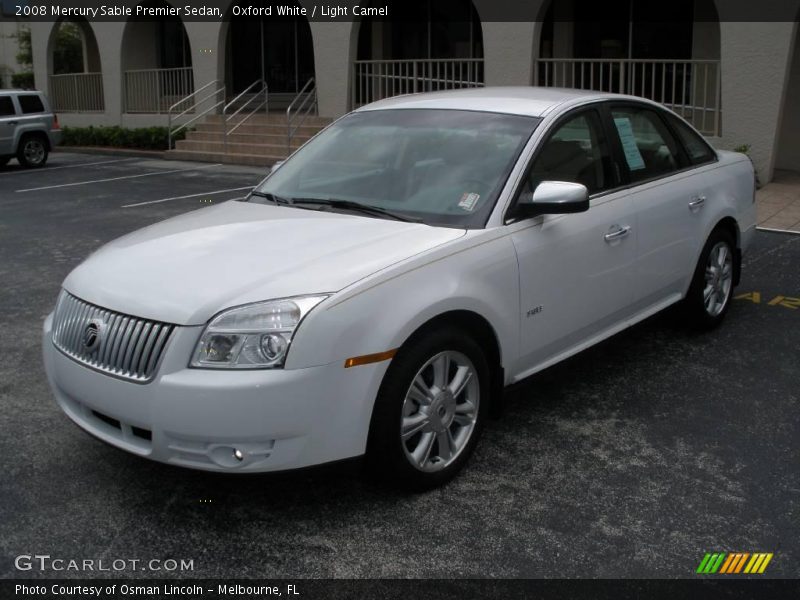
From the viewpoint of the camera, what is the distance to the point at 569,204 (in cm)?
425

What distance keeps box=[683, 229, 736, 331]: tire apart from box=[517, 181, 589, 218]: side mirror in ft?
6.39

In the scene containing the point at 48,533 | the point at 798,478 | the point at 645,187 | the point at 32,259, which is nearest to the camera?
the point at 48,533

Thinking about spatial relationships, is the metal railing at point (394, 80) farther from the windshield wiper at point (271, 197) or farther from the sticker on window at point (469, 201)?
the sticker on window at point (469, 201)

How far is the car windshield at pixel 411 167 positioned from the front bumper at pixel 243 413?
43.8 inches

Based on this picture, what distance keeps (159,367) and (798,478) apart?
111 inches

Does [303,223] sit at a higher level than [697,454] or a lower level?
higher

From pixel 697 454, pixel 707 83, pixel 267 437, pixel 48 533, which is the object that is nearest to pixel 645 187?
pixel 697 454

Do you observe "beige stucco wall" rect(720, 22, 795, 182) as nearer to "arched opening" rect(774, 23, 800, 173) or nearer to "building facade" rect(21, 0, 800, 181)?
"building facade" rect(21, 0, 800, 181)

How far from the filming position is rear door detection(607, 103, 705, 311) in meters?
5.23

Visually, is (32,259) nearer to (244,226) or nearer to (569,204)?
(244,226)

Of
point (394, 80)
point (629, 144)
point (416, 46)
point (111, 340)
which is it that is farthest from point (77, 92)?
point (111, 340)

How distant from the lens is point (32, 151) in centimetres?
1916

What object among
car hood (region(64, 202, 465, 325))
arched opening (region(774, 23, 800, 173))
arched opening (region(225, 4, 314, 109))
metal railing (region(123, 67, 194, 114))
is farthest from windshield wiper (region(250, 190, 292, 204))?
metal railing (region(123, 67, 194, 114))

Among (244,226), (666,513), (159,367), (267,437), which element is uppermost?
(244,226)
